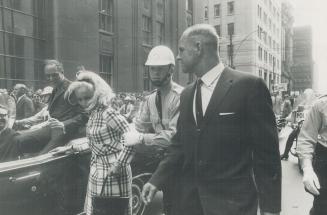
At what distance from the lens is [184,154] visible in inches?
112

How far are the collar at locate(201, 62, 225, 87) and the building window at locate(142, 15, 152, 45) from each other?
88.4ft

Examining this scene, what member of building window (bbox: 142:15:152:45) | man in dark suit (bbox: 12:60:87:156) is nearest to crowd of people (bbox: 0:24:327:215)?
man in dark suit (bbox: 12:60:87:156)

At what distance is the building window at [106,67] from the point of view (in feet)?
79.4

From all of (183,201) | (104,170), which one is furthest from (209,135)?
(104,170)

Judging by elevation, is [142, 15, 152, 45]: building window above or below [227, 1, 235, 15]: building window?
below

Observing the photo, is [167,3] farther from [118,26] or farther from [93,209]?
[93,209]

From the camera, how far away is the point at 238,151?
2.57m

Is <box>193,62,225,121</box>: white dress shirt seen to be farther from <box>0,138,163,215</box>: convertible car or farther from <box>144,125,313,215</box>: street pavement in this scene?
<box>144,125,313,215</box>: street pavement

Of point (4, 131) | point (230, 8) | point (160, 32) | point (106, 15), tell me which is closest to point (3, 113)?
point (4, 131)

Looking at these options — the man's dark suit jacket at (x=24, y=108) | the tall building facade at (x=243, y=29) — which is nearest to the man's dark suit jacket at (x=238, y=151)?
the man's dark suit jacket at (x=24, y=108)

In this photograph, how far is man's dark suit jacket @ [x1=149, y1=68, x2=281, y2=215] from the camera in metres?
2.49

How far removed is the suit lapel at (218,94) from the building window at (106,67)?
2179cm

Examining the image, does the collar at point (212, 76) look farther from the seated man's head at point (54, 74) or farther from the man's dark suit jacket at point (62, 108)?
the seated man's head at point (54, 74)

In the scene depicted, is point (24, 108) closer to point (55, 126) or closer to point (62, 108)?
point (62, 108)
